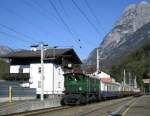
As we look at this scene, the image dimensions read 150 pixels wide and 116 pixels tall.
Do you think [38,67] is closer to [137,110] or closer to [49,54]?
[49,54]

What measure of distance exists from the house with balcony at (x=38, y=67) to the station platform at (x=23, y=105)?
31.9 meters

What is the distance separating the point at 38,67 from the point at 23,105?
44.0 meters

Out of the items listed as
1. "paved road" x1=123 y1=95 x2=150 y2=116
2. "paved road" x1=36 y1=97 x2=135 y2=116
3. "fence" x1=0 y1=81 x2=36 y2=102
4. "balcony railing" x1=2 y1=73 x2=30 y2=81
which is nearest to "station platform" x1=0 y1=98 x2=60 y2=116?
"paved road" x1=36 y1=97 x2=135 y2=116

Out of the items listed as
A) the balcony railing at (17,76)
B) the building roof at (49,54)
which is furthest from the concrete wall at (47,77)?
the building roof at (49,54)

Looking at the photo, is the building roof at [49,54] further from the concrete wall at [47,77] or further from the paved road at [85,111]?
the paved road at [85,111]

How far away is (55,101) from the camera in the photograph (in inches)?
1737

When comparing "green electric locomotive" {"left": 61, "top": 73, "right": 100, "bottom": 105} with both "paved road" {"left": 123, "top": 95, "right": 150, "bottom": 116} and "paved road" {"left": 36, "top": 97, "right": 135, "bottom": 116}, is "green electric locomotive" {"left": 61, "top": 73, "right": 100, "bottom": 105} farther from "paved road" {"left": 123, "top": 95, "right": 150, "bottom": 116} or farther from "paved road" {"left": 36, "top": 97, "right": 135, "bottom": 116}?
"paved road" {"left": 123, "top": 95, "right": 150, "bottom": 116}

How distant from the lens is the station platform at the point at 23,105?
30.1 metres

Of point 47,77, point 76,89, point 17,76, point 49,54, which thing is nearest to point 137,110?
point 76,89

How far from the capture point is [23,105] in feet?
112

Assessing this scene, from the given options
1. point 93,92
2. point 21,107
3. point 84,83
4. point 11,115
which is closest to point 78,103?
point 84,83

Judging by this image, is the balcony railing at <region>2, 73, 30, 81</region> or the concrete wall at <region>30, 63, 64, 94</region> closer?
the concrete wall at <region>30, 63, 64, 94</region>

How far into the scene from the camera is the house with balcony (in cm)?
7694

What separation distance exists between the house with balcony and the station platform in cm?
3187
